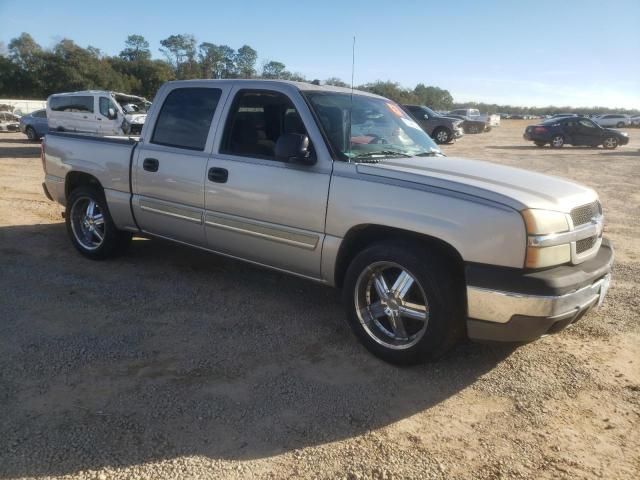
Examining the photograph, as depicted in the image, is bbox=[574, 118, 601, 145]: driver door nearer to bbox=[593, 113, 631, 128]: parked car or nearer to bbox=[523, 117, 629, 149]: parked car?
bbox=[523, 117, 629, 149]: parked car

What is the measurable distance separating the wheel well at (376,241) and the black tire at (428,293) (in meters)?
0.05

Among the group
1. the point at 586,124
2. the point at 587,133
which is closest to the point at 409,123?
the point at 587,133

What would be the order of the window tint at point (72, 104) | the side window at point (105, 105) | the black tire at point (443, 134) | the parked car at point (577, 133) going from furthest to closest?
the parked car at point (577, 133)
the black tire at point (443, 134)
the window tint at point (72, 104)
the side window at point (105, 105)

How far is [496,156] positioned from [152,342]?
18176 mm

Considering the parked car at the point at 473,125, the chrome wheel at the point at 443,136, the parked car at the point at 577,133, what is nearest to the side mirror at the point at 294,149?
A: the chrome wheel at the point at 443,136

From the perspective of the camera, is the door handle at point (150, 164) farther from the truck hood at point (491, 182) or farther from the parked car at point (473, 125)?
the parked car at point (473, 125)

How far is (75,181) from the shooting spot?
229 inches

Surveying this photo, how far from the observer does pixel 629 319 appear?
436cm

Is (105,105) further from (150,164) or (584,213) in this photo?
(584,213)

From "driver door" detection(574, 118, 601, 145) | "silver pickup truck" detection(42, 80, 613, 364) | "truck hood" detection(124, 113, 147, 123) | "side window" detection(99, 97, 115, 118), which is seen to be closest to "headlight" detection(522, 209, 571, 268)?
"silver pickup truck" detection(42, 80, 613, 364)

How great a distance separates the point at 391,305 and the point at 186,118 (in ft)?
8.42

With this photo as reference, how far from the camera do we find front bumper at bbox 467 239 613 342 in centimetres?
294

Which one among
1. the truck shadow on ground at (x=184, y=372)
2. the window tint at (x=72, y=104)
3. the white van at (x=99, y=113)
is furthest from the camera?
the window tint at (x=72, y=104)

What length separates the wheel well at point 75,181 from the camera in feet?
18.7
